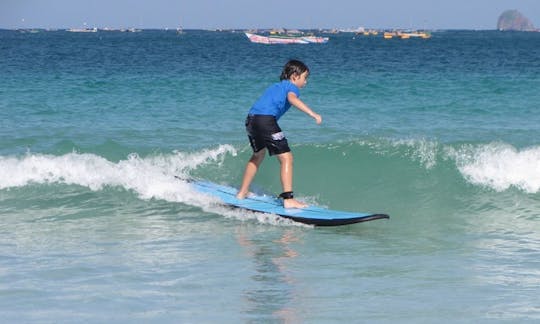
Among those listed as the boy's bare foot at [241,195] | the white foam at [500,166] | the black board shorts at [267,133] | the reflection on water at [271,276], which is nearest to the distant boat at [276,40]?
the white foam at [500,166]

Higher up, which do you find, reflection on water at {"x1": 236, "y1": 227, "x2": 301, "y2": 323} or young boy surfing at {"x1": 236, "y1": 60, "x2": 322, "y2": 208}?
young boy surfing at {"x1": 236, "y1": 60, "x2": 322, "y2": 208}

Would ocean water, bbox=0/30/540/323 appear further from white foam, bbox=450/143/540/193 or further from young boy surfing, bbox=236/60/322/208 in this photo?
young boy surfing, bbox=236/60/322/208

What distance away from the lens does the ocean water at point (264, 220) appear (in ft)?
19.7

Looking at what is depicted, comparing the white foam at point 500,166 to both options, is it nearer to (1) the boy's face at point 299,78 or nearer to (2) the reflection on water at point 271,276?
(1) the boy's face at point 299,78

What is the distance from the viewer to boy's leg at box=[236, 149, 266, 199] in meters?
9.41

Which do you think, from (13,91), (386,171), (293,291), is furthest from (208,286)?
(13,91)

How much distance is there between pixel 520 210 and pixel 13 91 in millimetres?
17268

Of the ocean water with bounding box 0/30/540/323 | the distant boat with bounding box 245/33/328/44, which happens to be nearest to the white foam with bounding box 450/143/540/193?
the ocean water with bounding box 0/30/540/323

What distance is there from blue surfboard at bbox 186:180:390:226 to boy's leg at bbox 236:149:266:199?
0.07m

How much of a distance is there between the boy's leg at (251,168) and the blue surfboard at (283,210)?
7 cm

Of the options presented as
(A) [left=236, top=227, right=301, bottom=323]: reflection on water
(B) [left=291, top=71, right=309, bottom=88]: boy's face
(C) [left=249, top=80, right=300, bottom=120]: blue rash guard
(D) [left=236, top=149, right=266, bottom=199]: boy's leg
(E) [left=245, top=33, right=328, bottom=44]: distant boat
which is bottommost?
(A) [left=236, top=227, right=301, bottom=323]: reflection on water

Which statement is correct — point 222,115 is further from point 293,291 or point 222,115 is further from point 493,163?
point 293,291

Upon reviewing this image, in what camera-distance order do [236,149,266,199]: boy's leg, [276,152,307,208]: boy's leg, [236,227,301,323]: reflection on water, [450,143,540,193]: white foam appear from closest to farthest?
[236,227,301,323]: reflection on water → [276,152,307,208]: boy's leg → [236,149,266,199]: boy's leg → [450,143,540,193]: white foam

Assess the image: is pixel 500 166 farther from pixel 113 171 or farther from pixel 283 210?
pixel 113 171
